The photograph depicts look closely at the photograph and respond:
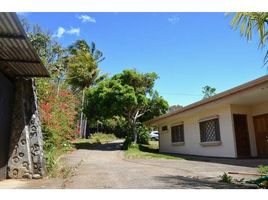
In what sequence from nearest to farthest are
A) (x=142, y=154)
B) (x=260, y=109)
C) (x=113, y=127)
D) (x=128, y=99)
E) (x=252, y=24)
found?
(x=252, y=24) < (x=260, y=109) < (x=142, y=154) < (x=128, y=99) < (x=113, y=127)

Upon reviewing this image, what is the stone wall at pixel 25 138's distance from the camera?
7086 millimetres

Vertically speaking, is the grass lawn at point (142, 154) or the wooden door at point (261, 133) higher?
the wooden door at point (261, 133)

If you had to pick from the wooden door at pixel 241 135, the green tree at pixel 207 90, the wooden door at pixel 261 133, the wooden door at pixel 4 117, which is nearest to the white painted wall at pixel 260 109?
the wooden door at pixel 261 133

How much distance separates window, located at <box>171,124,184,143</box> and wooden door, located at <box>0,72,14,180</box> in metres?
12.5

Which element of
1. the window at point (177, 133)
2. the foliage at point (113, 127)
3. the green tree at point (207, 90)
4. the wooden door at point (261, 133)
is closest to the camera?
the wooden door at point (261, 133)

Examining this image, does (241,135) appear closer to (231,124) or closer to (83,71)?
(231,124)

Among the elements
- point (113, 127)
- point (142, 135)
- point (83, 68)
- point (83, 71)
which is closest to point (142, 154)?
point (142, 135)

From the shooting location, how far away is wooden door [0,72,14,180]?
6.74 meters

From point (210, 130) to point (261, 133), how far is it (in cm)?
235

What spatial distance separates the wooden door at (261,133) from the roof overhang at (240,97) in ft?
2.70

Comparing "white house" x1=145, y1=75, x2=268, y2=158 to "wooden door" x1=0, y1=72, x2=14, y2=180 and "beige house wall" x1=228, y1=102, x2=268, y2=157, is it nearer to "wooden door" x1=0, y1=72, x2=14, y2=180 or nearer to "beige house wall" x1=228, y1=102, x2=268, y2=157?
"beige house wall" x1=228, y1=102, x2=268, y2=157

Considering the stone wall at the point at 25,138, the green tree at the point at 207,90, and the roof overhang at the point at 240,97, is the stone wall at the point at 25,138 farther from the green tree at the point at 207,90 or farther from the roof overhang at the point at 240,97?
the green tree at the point at 207,90

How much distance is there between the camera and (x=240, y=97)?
→ 11516 millimetres
